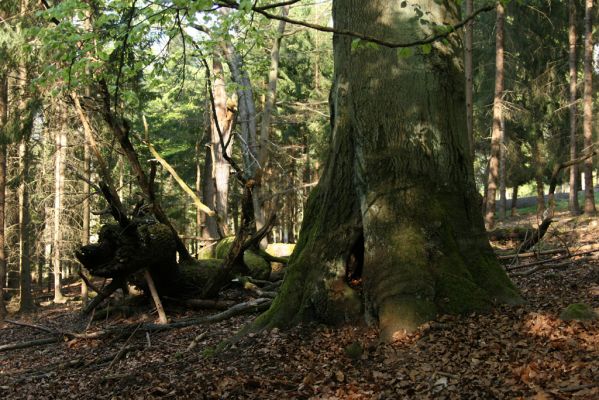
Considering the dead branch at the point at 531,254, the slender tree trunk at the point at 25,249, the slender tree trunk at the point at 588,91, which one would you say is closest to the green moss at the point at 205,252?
the slender tree trunk at the point at 25,249

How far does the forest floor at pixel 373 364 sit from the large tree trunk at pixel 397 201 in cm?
32

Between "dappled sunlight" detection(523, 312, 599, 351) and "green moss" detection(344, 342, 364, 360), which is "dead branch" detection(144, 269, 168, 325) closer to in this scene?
"green moss" detection(344, 342, 364, 360)

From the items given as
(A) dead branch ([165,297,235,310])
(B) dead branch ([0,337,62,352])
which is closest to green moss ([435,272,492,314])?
(A) dead branch ([165,297,235,310])

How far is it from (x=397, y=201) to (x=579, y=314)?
204 centimetres

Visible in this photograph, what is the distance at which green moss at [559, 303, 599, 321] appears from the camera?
4836mm

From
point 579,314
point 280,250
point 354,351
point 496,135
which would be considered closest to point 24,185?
point 280,250

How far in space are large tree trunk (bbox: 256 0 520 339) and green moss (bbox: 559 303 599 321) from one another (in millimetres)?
660

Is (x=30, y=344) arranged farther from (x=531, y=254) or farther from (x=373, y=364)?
(x=531, y=254)

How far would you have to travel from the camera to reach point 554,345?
4379 mm

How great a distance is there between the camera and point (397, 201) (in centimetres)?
573

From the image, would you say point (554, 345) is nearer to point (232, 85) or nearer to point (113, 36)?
point (113, 36)

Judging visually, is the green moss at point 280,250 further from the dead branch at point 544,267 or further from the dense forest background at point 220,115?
the dead branch at point 544,267

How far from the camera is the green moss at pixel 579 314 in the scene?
484 centimetres

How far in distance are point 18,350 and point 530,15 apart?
23237 mm
